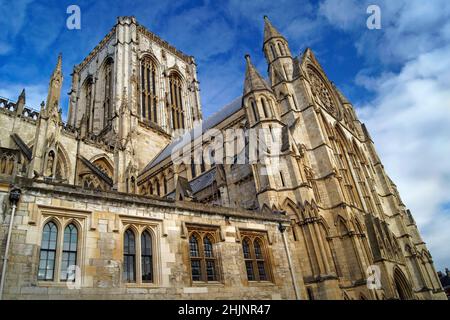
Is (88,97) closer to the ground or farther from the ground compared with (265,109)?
farther from the ground

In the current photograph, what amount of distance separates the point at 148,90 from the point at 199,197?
1082 inches

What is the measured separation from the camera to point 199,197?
2573 cm

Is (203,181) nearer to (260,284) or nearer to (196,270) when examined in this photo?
(260,284)

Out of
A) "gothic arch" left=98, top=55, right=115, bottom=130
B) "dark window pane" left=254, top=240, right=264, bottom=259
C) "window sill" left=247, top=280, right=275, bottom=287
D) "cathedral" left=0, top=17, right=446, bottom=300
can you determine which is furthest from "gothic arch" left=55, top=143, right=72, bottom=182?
"window sill" left=247, top=280, right=275, bottom=287

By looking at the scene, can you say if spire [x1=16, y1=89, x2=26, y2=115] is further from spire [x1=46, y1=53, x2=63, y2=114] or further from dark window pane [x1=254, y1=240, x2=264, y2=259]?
dark window pane [x1=254, y1=240, x2=264, y2=259]

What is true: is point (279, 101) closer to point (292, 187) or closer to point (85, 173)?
point (292, 187)

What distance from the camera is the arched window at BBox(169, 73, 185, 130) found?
163 ft

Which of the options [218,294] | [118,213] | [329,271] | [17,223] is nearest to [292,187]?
[329,271]

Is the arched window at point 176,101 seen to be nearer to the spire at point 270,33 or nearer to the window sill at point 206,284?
the spire at point 270,33

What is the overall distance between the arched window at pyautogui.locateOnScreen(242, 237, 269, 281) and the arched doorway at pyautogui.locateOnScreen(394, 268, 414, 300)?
47.9ft

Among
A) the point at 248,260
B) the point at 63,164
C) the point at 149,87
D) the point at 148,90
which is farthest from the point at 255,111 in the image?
the point at 149,87

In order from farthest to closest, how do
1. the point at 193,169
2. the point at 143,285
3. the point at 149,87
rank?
the point at 149,87, the point at 193,169, the point at 143,285

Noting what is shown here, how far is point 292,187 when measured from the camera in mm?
20469

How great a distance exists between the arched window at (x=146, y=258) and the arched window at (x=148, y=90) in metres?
36.9
